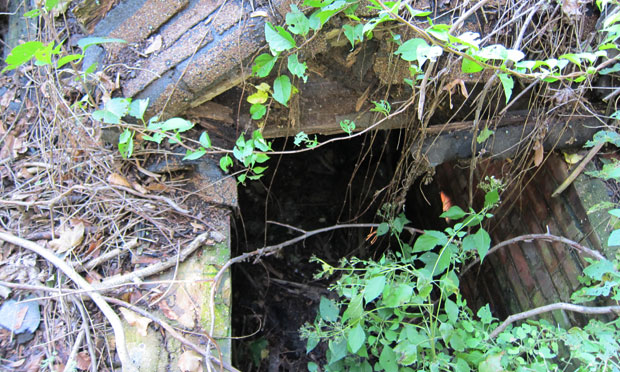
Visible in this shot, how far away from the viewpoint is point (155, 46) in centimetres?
194

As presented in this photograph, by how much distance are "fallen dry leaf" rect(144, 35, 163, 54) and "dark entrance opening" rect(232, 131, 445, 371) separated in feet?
3.66

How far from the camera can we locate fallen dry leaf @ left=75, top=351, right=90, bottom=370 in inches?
65.5

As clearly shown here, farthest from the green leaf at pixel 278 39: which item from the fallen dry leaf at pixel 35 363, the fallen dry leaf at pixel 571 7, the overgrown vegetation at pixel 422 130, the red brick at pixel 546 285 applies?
the red brick at pixel 546 285

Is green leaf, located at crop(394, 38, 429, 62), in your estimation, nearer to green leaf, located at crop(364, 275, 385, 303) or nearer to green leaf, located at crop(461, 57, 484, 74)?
green leaf, located at crop(461, 57, 484, 74)

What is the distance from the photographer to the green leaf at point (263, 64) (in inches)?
69.5

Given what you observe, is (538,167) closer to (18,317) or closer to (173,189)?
(173,189)

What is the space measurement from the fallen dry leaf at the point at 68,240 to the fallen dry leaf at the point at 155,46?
2.74 ft

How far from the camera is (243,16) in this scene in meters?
1.83

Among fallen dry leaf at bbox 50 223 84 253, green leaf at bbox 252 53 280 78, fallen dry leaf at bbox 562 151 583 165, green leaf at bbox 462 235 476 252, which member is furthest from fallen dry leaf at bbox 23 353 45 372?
fallen dry leaf at bbox 562 151 583 165

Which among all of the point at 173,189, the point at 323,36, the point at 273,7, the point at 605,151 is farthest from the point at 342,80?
the point at 605,151

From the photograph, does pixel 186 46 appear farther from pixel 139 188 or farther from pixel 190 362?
pixel 190 362

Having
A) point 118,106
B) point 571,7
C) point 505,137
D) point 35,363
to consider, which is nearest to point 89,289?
point 35,363

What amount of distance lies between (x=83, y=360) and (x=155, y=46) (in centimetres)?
130

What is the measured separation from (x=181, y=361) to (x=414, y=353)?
35.3 inches
